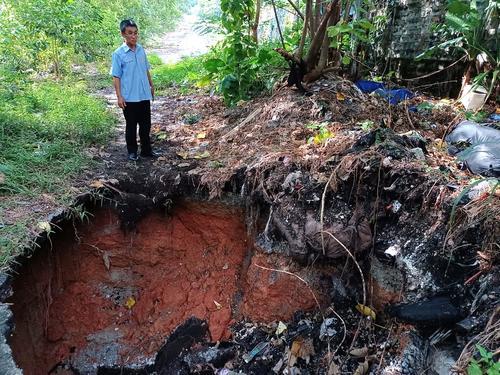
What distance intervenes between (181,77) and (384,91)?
16.2ft

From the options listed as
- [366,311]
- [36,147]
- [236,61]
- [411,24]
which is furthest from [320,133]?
[36,147]

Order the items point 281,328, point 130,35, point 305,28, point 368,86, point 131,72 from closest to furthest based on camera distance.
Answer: point 281,328 → point 130,35 → point 131,72 → point 305,28 → point 368,86

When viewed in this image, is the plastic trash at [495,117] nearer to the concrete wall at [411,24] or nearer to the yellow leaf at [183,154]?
the concrete wall at [411,24]

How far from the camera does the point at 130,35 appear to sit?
Result: 3.45 metres

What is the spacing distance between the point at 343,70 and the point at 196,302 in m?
3.33

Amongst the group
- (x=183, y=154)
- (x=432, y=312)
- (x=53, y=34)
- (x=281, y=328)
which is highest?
(x=53, y=34)

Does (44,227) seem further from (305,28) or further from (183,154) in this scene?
(305,28)

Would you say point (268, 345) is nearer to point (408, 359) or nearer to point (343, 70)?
point (408, 359)

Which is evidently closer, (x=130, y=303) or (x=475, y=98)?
(x=130, y=303)

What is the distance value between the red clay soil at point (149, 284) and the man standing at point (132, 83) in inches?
35.6

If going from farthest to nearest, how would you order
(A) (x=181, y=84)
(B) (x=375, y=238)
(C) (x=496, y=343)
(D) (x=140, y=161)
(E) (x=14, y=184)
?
(A) (x=181, y=84) → (D) (x=140, y=161) → (E) (x=14, y=184) → (B) (x=375, y=238) → (C) (x=496, y=343)

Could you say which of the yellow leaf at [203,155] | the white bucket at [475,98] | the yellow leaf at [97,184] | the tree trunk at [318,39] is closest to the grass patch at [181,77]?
the tree trunk at [318,39]

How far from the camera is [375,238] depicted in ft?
A: 8.84

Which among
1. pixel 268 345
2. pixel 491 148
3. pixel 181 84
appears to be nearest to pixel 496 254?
pixel 491 148
